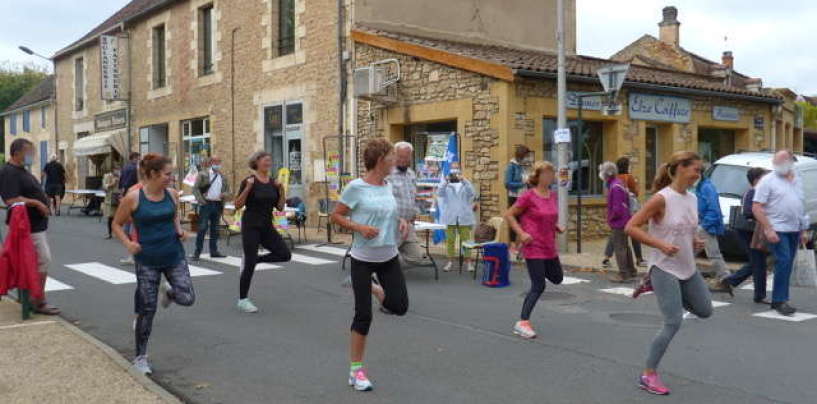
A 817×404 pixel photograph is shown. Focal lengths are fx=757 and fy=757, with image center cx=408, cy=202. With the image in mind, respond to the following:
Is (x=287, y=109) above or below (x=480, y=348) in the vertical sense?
above

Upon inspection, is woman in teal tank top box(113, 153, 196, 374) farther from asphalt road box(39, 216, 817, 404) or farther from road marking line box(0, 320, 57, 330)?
road marking line box(0, 320, 57, 330)

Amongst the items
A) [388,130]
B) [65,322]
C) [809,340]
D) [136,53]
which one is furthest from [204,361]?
[136,53]

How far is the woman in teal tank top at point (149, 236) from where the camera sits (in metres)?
5.41

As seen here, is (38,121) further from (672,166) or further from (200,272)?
(672,166)

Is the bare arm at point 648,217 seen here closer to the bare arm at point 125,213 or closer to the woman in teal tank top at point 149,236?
the woman in teal tank top at point 149,236

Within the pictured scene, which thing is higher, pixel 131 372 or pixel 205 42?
pixel 205 42

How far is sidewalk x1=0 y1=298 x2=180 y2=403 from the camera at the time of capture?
15.2 ft

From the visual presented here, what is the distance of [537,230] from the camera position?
665 cm

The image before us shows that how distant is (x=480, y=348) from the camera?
Answer: 6.25m

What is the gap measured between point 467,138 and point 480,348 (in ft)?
28.8

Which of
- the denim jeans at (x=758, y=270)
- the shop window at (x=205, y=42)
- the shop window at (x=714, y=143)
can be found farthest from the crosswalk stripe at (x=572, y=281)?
the shop window at (x=205, y=42)

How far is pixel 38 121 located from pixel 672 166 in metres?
40.0

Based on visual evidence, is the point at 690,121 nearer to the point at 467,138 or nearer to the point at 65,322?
the point at 467,138

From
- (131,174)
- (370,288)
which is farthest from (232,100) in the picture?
(370,288)
